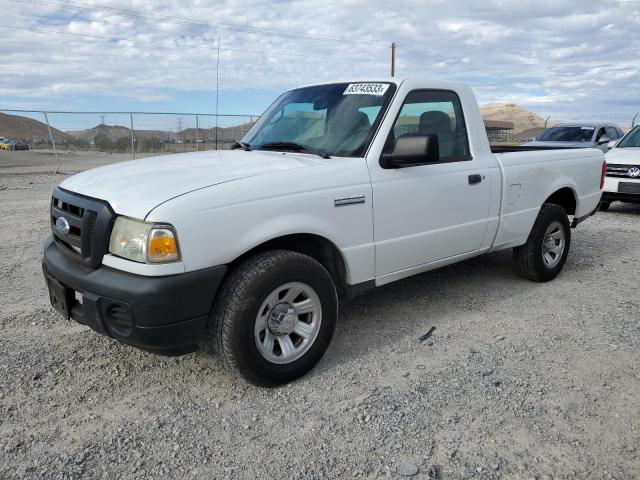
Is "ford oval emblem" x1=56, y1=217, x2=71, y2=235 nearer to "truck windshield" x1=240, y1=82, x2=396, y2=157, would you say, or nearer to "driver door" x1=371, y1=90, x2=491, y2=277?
"truck windshield" x1=240, y1=82, x2=396, y2=157

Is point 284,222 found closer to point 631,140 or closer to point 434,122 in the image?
point 434,122


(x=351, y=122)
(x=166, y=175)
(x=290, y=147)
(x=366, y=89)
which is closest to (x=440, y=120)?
(x=366, y=89)

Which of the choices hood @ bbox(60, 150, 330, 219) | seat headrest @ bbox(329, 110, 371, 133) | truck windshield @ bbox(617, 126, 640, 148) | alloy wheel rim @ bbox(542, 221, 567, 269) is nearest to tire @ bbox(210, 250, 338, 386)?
hood @ bbox(60, 150, 330, 219)

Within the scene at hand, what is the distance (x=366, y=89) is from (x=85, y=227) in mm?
2243

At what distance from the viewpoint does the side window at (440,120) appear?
4160mm

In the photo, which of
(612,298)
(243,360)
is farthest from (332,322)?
(612,298)

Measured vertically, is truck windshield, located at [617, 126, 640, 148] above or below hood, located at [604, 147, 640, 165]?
above

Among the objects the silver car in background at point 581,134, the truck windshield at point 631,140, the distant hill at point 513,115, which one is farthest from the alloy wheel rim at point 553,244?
the distant hill at point 513,115

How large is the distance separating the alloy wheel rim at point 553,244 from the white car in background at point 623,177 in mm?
4830

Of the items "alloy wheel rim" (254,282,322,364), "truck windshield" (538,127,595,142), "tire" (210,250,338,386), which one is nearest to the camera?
"tire" (210,250,338,386)

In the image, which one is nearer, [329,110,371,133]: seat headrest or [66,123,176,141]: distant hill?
[329,110,371,133]: seat headrest

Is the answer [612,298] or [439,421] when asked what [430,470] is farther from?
[612,298]

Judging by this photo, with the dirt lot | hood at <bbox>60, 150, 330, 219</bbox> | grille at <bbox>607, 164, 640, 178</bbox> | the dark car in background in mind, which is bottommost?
the dirt lot

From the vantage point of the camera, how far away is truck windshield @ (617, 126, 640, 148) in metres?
10.8
